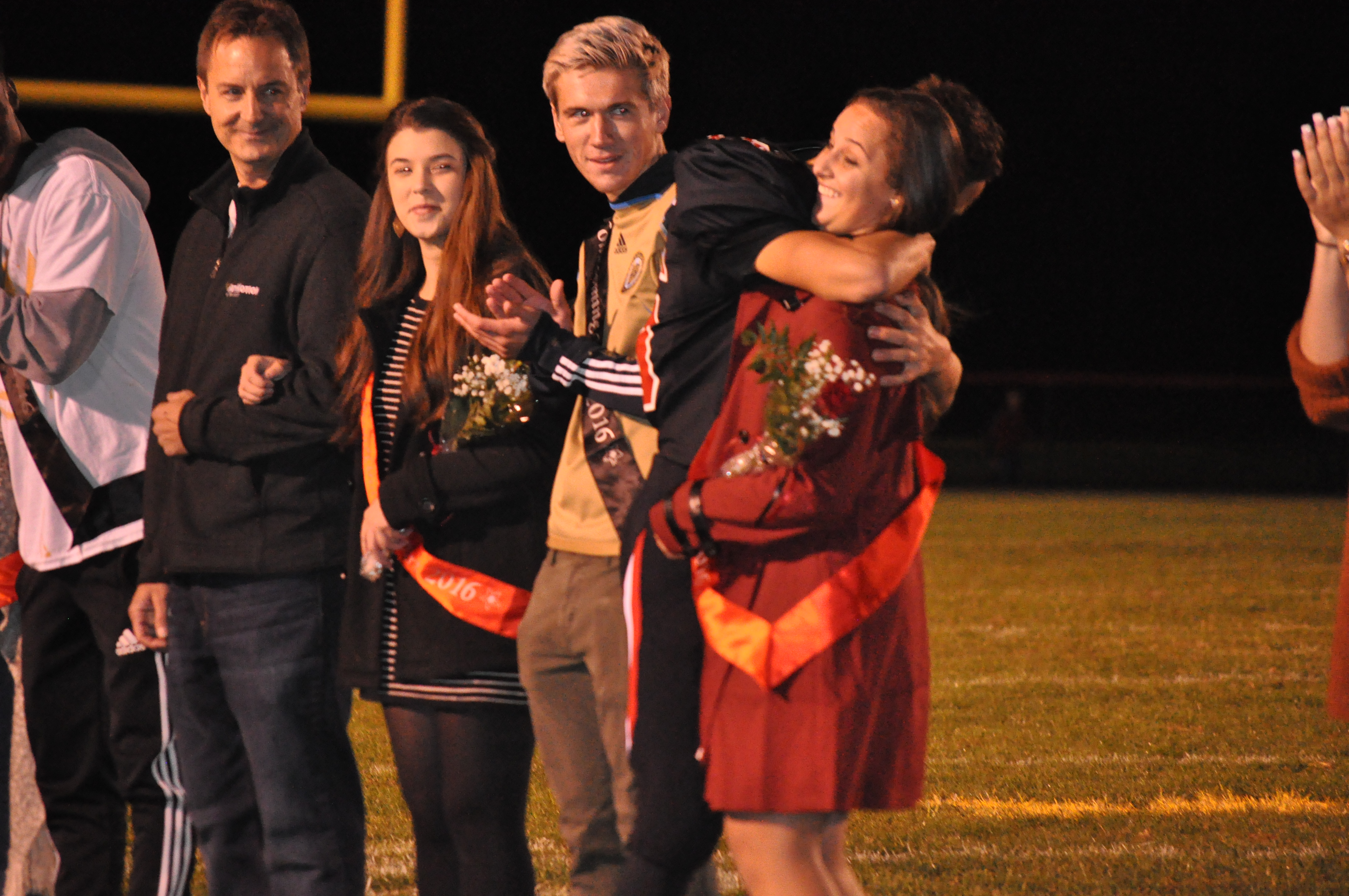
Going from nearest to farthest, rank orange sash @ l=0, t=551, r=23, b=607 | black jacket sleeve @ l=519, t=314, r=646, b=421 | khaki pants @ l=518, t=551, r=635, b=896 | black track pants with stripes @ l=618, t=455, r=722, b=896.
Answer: black track pants with stripes @ l=618, t=455, r=722, b=896, black jacket sleeve @ l=519, t=314, r=646, b=421, khaki pants @ l=518, t=551, r=635, b=896, orange sash @ l=0, t=551, r=23, b=607

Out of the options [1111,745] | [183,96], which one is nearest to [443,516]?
[183,96]

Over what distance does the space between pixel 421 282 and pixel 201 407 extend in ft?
1.64

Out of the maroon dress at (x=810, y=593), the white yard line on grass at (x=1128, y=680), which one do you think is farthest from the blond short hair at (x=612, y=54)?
the white yard line on grass at (x=1128, y=680)

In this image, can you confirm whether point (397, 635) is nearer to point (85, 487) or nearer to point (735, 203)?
point (85, 487)

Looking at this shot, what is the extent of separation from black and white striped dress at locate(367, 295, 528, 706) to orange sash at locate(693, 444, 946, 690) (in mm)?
655

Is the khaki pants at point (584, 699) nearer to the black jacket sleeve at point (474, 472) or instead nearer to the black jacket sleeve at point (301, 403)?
the black jacket sleeve at point (474, 472)

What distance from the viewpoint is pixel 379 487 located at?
9.66ft

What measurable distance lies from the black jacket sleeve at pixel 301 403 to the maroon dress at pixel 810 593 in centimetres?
95

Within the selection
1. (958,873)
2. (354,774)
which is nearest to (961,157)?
(354,774)

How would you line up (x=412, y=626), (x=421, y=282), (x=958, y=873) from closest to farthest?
(x=412, y=626)
(x=421, y=282)
(x=958, y=873)

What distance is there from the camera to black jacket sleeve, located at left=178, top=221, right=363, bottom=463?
119 inches

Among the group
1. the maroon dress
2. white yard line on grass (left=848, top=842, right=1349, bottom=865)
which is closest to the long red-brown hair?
the maroon dress

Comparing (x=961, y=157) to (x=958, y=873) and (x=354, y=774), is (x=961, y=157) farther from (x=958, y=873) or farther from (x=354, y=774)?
(x=958, y=873)

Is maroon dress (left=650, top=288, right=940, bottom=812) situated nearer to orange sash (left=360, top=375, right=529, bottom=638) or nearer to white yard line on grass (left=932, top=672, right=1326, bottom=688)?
orange sash (left=360, top=375, right=529, bottom=638)
